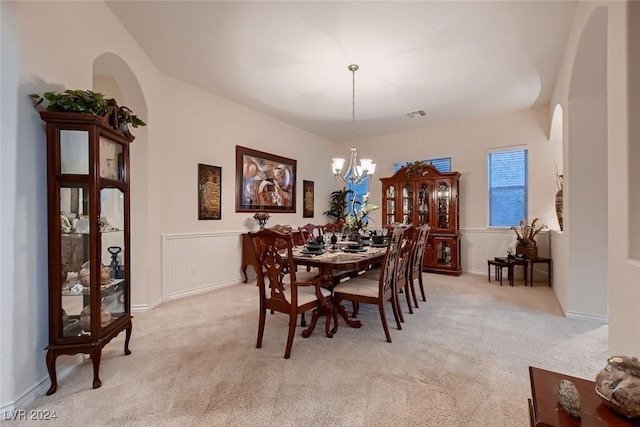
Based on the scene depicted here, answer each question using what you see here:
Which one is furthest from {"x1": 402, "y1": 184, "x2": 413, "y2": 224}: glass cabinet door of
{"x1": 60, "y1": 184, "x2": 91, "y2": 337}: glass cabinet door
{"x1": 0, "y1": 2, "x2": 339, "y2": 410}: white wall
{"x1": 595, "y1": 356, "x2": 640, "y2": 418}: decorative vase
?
{"x1": 60, "y1": 184, "x2": 91, "y2": 337}: glass cabinet door

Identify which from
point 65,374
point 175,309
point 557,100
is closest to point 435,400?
point 65,374

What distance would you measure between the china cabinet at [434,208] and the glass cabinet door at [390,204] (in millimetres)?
50

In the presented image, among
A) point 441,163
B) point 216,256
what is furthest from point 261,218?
point 441,163

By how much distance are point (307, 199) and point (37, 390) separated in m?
4.89

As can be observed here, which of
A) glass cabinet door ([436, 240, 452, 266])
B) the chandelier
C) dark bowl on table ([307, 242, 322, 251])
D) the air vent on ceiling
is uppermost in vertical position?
the air vent on ceiling

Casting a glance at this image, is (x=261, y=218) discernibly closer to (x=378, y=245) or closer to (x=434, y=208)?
(x=378, y=245)

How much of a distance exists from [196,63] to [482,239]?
5.35 metres

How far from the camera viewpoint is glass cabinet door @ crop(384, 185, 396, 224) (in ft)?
19.8

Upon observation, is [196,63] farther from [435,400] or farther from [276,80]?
[435,400]

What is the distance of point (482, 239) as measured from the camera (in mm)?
5410

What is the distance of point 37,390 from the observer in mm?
1822

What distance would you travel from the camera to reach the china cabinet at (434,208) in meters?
5.34

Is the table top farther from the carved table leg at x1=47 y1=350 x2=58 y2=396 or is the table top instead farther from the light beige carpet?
the carved table leg at x1=47 y1=350 x2=58 y2=396

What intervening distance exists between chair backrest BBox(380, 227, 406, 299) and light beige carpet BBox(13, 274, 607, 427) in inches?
16.3
